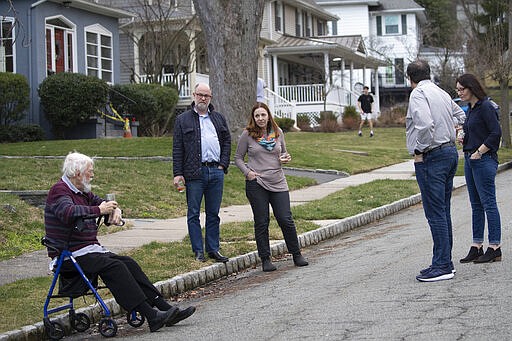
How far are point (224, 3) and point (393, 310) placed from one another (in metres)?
16.4

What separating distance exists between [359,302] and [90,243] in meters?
2.41

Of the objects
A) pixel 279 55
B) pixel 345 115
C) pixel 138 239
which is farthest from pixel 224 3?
pixel 279 55

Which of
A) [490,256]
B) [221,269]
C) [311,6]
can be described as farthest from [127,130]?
[311,6]

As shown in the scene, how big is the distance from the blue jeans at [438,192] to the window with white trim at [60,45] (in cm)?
2341

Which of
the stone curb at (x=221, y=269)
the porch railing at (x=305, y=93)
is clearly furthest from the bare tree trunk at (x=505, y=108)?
the stone curb at (x=221, y=269)

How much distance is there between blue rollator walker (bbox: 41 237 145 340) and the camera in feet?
25.5

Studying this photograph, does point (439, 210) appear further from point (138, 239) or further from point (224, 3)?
point (224, 3)

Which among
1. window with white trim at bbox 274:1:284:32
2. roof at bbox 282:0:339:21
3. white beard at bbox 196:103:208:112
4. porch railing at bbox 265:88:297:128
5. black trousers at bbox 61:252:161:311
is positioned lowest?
black trousers at bbox 61:252:161:311

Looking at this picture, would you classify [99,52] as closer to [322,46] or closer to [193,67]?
[193,67]

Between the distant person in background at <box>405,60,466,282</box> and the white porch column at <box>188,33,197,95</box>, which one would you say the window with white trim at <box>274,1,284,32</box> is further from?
the distant person in background at <box>405,60,466,282</box>

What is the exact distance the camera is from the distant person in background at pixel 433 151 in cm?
926

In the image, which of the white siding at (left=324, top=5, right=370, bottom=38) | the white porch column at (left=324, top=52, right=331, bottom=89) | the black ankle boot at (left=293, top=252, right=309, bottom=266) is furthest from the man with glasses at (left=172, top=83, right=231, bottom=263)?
the white siding at (left=324, top=5, right=370, bottom=38)

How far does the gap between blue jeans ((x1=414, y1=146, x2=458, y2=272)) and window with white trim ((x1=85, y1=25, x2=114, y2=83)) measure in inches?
987

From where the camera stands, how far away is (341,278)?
391 inches
